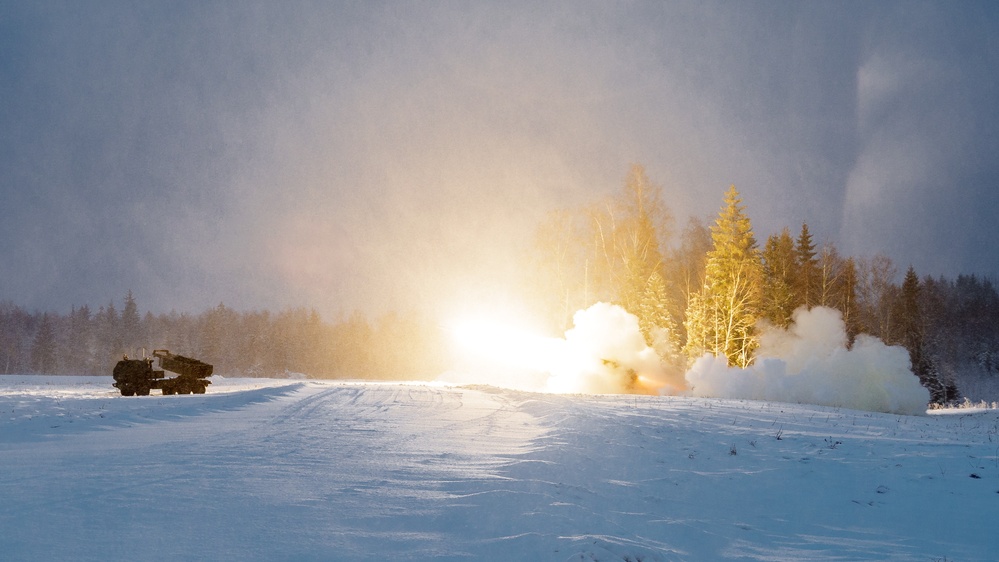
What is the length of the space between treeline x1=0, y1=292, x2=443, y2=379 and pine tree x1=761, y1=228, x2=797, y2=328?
6319 cm

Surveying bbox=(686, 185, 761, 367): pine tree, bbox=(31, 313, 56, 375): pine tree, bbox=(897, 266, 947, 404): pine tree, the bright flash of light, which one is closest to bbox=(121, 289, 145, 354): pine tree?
bbox=(31, 313, 56, 375): pine tree

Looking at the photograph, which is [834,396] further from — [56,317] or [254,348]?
[56,317]

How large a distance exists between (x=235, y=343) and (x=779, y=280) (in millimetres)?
91538

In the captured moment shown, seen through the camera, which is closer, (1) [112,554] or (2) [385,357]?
(1) [112,554]

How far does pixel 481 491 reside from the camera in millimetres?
7277

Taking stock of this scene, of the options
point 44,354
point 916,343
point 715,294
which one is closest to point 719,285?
point 715,294

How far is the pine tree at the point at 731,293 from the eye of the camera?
39312mm

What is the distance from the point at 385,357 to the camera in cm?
10575

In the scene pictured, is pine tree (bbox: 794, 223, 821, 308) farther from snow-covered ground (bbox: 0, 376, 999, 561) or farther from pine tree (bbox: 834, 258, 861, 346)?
snow-covered ground (bbox: 0, 376, 999, 561)

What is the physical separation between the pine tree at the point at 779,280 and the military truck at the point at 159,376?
3913 centimetres

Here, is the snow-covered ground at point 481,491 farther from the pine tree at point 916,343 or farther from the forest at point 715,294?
the pine tree at point 916,343

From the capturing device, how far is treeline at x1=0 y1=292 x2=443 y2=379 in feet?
304

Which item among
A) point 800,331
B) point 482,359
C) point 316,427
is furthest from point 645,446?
point 482,359

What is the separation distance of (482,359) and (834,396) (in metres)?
36.5
